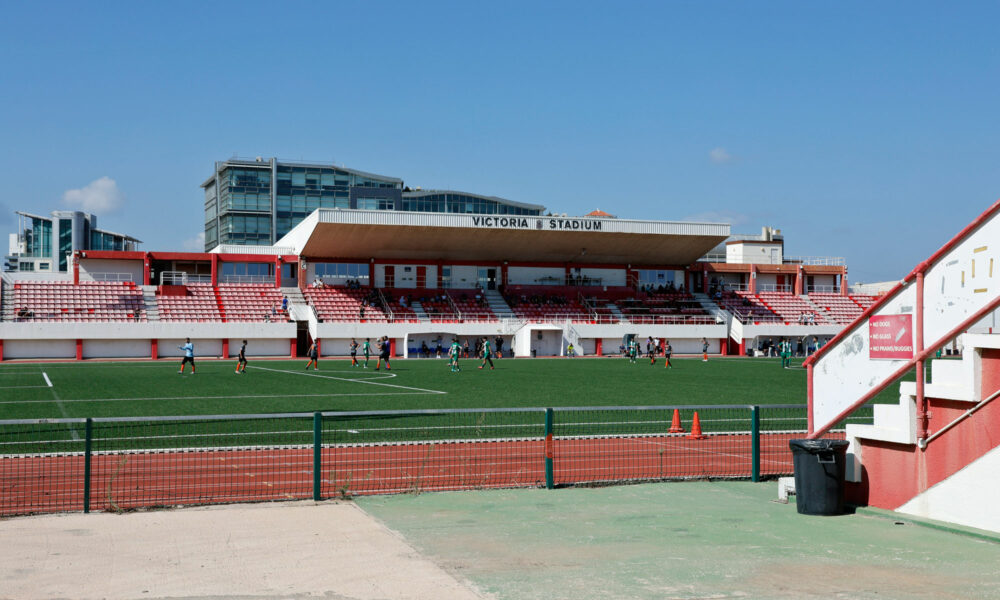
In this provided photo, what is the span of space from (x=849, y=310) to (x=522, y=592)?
78.3 meters

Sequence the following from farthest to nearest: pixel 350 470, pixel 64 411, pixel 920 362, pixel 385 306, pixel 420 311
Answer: pixel 420 311
pixel 385 306
pixel 64 411
pixel 350 470
pixel 920 362

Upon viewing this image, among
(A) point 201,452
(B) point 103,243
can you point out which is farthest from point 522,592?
(B) point 103,243

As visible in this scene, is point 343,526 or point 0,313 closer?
point 343,526

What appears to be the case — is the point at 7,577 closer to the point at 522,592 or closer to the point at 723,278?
the point at 522,592

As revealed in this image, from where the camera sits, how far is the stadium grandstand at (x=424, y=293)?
59500mm

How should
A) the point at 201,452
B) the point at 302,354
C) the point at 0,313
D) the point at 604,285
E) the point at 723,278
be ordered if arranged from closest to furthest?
the point at 201,452
the point at 0,313
the point at 302,354
the point at 604,285
the point at 723,278

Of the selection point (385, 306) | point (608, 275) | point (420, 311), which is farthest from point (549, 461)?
point (608, 275)

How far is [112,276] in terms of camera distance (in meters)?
65.8

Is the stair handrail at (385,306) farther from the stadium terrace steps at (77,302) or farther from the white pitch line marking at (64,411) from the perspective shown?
the white pitch line marking at (64,411)

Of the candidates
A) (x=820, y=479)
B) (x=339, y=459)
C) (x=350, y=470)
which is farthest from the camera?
(x=339, y=459)

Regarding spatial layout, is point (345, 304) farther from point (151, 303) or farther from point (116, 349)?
point (116, 349)

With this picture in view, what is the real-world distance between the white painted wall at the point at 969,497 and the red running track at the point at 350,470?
3.33 metres

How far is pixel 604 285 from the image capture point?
249 feet

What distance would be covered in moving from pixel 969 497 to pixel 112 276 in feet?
213
